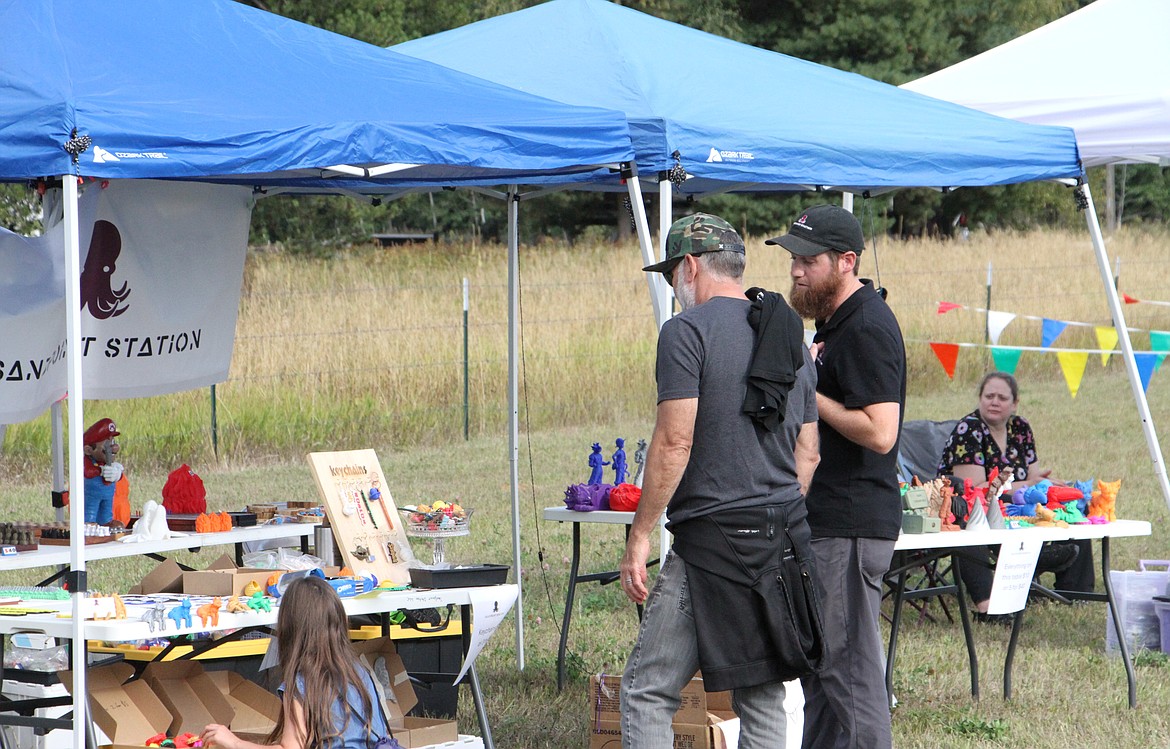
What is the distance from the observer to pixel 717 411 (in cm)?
351

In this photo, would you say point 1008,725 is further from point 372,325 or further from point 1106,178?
point 1106,178

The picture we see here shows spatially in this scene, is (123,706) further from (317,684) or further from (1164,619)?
(1164,619)

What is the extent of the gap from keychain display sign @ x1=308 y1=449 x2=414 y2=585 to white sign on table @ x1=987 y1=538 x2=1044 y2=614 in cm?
224

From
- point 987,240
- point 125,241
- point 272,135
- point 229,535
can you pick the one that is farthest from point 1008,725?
point 987,240

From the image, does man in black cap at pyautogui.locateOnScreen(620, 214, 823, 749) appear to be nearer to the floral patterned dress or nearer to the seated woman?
the seated woman

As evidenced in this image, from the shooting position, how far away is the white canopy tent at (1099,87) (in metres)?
6.82

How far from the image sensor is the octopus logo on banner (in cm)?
566

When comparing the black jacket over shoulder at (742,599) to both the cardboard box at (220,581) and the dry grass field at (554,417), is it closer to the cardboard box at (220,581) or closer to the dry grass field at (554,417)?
the cardboard box at (220,581)

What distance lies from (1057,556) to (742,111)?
3029mm

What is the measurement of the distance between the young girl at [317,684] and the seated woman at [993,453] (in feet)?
12.1

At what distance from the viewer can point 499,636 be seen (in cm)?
674

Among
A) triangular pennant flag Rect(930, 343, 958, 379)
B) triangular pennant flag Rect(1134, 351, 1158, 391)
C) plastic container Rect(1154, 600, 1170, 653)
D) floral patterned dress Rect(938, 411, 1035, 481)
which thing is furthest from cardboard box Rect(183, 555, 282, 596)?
triangular pennant flag Rect(930, 343, 958, 379)

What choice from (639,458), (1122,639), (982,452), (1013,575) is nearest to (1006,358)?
(982,452)

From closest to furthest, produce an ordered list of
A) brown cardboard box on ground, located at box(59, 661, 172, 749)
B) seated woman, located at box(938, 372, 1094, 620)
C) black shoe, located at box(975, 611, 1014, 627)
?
brown cardboard box on ground, located at box(59, 661, 172, 749) → seated woman, located at box(938, 372, 1094, 620) → black shoe, located at box(975, 611, 1014, 627)
